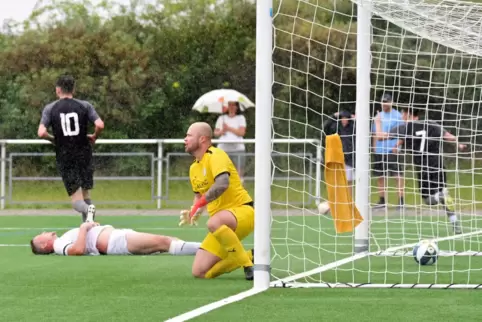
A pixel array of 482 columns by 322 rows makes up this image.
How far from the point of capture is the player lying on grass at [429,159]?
13887 millimetres

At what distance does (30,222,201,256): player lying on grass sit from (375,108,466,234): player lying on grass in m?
3.30

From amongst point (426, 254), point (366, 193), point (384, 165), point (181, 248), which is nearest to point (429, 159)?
point (384, 165)

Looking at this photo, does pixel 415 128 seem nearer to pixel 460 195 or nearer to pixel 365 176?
pixel 460 195

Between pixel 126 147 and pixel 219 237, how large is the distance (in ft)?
51.3

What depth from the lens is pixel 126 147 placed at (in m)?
24.3

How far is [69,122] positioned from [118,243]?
10.3ft

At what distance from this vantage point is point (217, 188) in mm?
8875

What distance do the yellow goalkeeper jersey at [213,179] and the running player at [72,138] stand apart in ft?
14.8

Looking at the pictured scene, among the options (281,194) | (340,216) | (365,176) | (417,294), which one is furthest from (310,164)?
(417,294)

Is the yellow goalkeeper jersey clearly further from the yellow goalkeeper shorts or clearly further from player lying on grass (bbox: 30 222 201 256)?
player lying on grass (bbox: 30 222 201 256)

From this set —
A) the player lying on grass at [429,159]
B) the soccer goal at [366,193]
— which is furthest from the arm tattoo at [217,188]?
the player lying on grass at [429,159]

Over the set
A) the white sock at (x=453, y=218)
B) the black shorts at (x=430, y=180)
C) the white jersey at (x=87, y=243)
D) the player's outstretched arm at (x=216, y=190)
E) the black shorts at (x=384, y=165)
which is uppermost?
the player's outstretched arm at (x=216, y=190)

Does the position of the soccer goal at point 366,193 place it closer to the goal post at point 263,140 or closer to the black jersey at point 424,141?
the goal post at point 263,140

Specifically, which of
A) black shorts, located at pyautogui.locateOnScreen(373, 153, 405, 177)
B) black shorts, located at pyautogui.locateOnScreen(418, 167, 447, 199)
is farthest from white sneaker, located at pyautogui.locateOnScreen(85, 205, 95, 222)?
black shorts, located at pyautogui.locateOnScreen(418, 167, 447, 199)
